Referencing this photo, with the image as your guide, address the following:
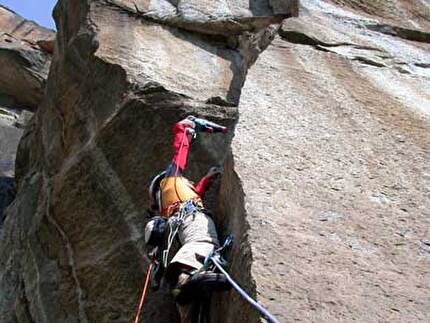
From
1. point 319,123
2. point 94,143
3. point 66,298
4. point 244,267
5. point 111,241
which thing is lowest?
point 66,298

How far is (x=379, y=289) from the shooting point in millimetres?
4102

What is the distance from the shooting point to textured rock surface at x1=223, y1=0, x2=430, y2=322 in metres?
4.09

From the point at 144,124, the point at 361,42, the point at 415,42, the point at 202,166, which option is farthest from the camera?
the point at 415,42

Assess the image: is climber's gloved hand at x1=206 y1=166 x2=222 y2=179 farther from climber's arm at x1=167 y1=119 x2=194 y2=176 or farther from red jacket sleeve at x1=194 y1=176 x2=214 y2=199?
climber's arm at x1=167 y1=119 x2=194 y2=176

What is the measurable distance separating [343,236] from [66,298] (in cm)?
373

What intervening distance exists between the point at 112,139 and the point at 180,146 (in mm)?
1393

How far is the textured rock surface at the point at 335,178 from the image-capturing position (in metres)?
4.09

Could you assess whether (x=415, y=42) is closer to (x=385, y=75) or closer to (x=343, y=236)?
(x=385, y=75)

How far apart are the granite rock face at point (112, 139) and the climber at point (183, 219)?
35cm

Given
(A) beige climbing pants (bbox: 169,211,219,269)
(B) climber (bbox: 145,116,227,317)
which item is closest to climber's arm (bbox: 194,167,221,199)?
(B) climber (bbox: 145,116,227,317)

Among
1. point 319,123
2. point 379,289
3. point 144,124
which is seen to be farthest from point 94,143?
point 379,289

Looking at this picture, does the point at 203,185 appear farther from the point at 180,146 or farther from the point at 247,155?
the point at 247,155

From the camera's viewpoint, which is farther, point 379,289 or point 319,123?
point 319,123

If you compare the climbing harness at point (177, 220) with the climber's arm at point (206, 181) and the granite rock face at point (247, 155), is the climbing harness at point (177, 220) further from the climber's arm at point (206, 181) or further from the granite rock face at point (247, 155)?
the climber's arm at point (206, 181)
